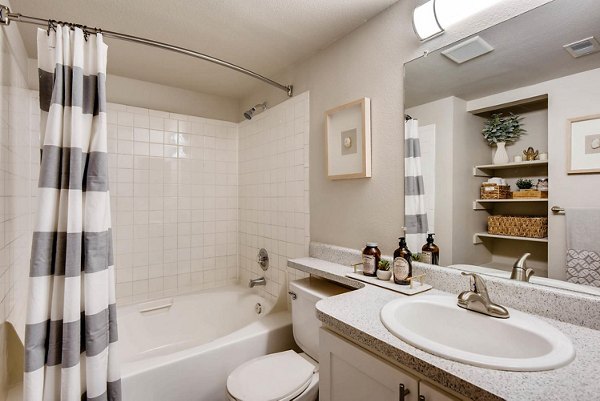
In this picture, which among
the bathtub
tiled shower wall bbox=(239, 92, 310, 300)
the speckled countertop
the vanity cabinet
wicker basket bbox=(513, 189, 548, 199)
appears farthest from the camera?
tiled shower wall bbox=(239, 92, 310, 300)

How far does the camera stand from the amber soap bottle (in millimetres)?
1256

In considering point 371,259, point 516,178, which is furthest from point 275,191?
point 516,178

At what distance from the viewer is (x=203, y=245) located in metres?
2.67

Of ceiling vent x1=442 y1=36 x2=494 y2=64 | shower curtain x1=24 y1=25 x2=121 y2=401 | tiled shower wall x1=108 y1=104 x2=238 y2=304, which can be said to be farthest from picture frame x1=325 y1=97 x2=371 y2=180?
tiled shower wall x1=108 y1=104 x2=238 y2=304

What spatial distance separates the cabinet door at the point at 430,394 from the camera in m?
0.69

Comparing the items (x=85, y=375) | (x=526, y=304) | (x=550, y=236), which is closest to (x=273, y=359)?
(x=85, y=375)

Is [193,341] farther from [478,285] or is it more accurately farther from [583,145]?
[583,145]

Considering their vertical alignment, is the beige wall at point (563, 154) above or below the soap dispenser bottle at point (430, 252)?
above

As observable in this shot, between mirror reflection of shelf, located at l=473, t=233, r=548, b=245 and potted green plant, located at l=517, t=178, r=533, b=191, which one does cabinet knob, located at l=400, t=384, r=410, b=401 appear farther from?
potted green plant, located at l=517, t=178, r=533, b=191

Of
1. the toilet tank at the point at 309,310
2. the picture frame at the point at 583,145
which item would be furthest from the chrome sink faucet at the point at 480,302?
the toilet tank at the point at 309,310

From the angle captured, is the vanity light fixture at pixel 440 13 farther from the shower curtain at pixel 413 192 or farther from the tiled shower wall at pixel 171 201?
the tiled shower wall at pixel 171 201

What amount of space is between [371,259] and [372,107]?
2.62 ft

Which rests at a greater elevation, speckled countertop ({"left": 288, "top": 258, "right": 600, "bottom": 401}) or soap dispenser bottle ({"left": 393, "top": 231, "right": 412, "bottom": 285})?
soap dispenser bottle ({"left": 393, "top": 231, "right": 412, "bottom": 285})

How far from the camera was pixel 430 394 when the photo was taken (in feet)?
2.35
